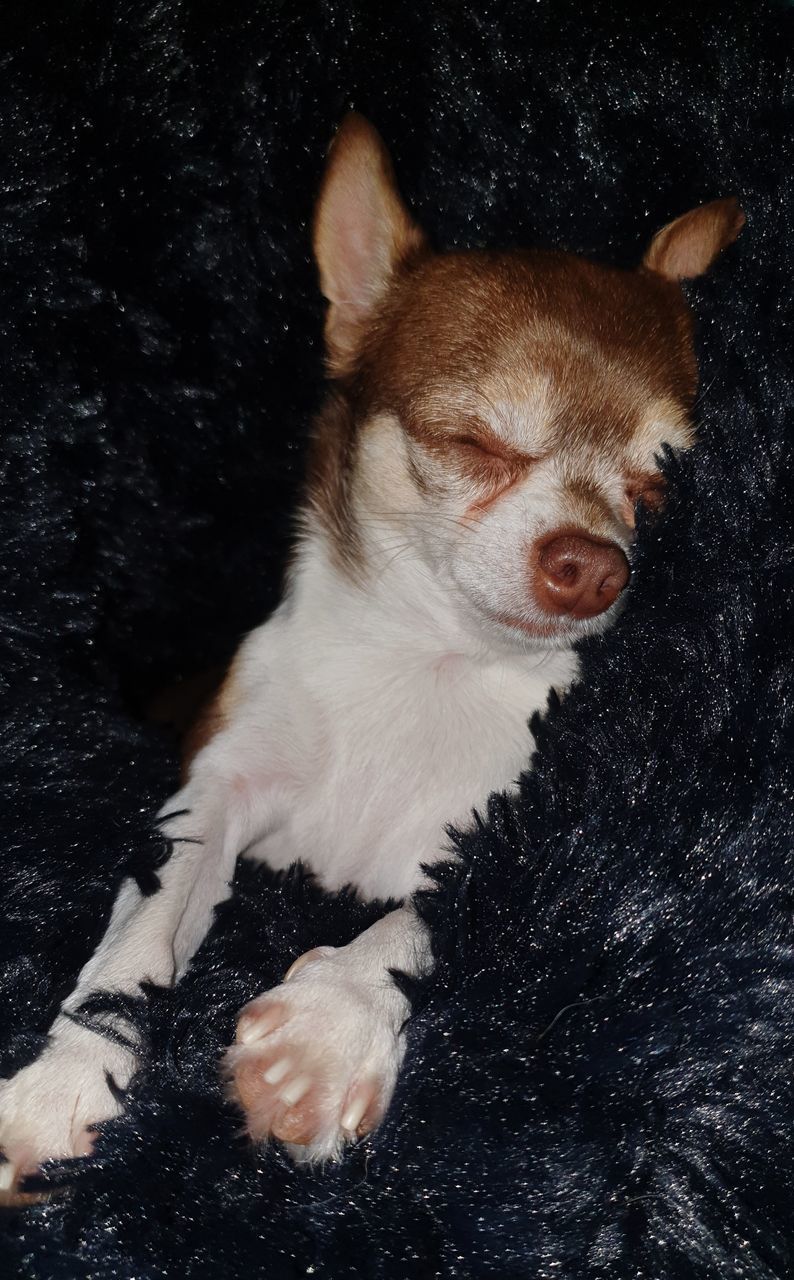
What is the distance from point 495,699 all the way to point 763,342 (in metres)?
0.99

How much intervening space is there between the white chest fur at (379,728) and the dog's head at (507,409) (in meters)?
0.17

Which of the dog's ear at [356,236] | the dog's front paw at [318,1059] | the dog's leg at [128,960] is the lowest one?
the dog's front paw at [318,1059]

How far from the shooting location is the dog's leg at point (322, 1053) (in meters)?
2.06

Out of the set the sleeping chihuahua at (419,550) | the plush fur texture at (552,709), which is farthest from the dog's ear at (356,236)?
the plush fur texture at (552,709)

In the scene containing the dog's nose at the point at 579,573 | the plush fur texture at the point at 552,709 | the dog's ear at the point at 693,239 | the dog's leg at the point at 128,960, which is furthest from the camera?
the dog's ear at the point at 693,239

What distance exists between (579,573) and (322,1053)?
0.98 metres

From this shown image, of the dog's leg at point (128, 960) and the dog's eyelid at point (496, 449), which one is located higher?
the dog's eyelid at point (496, 449)

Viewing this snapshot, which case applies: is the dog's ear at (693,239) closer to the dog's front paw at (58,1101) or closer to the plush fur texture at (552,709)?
the plush fur texture at (552,709)

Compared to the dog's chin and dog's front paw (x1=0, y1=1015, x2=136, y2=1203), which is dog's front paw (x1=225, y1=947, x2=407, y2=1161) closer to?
dog's front paw (x1=0, y1=1015, x2=136, y2=1203)

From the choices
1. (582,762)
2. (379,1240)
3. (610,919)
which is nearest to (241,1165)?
(379,1240)

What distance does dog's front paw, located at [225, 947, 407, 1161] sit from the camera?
6.77 feet

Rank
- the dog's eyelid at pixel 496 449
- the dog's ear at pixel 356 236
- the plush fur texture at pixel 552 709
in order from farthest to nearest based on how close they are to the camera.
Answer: the dog's ear at pixel 356 236 → the dog's eyelid at pixel 496 449 → the plush fur texture at pixel 552 709

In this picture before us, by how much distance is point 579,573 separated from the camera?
2.45 metres

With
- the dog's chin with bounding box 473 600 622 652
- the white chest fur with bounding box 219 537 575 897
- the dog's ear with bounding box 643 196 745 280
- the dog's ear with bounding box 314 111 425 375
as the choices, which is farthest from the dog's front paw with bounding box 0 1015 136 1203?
the dog's ear with bounding box 643 196 745 280
